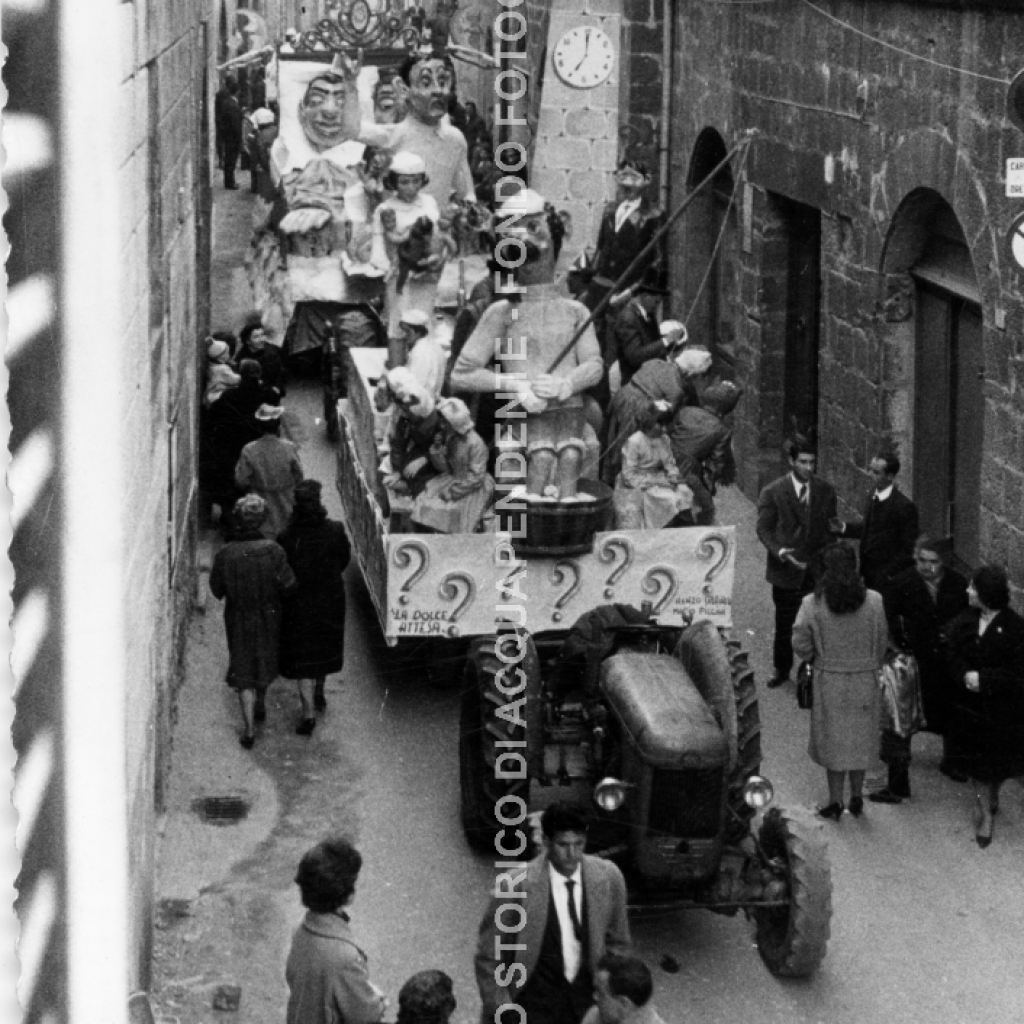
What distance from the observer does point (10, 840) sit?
1.47 m

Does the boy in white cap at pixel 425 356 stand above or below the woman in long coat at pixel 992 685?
above

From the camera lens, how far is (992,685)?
10453 millimetres

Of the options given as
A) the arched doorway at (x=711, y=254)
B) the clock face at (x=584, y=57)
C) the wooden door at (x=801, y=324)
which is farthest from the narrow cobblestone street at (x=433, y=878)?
the clock face at (x=584, y=57)

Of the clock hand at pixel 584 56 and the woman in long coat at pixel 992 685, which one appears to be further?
the clock hand at pixel 584 56

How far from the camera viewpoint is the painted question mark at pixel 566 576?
437 inches

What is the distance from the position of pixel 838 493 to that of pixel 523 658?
697cm

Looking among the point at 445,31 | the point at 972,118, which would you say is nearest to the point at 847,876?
the point at 972,118

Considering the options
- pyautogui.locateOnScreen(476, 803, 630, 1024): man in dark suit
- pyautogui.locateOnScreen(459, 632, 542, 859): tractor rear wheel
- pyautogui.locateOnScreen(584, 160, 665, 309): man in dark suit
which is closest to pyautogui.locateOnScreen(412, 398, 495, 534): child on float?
pyautogui.locateOnScreen(459, 632, 542, 859): tractor rear wheel

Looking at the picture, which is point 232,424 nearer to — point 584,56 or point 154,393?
point 154,393

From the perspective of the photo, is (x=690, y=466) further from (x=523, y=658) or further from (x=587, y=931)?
(x=587, y=931)

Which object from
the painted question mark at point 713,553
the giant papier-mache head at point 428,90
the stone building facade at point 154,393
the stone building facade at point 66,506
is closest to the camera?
the stone building facade at point 66,506

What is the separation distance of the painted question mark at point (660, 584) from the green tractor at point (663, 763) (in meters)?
1.28

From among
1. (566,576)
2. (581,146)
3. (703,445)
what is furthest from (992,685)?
(581,146)

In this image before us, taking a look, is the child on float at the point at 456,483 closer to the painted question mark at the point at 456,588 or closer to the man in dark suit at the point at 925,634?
the painted question mark at the point at 456,588
